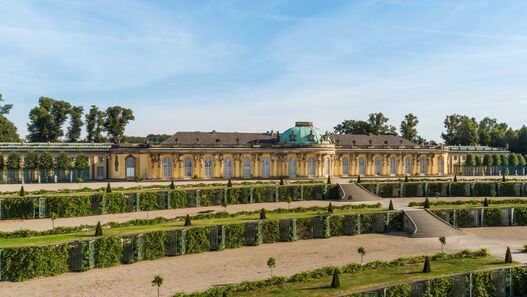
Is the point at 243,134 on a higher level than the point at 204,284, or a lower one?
higher

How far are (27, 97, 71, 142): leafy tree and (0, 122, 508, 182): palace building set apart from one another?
16.5 meters

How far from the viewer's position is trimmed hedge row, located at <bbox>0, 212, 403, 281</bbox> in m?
25.7

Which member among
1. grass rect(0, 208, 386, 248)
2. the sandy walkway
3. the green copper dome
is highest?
the green copper dome

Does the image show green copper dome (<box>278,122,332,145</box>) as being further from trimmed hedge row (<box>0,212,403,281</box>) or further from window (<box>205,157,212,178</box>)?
trimmed hedge row (<box>0,212,403,281</box>)

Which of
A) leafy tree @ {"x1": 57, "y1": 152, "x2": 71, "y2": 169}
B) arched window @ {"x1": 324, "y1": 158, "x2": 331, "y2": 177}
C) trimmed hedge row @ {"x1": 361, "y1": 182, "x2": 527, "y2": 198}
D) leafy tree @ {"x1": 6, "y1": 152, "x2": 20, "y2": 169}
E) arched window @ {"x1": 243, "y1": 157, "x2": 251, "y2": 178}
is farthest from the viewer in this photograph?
arched window @ {"x1": 324, "y1": 158, "x2": 331, "y2": 177}

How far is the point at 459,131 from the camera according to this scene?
113 metres

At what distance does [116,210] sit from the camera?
44.7 m

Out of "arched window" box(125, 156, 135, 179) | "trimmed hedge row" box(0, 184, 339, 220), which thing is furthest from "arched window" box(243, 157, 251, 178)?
"trimmed hedge row" box(0, 184, 339, 220)

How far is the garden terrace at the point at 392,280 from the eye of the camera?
21.2 metres

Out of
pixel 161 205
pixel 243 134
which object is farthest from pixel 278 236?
pixel 243 134

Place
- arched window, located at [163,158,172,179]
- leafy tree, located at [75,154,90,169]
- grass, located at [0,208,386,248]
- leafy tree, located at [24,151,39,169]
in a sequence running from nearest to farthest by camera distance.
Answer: grass, located at [0,208,386,248] < leafy tree, located at [24,151,39,169] < leafy tree, located at [75,154,90,169] < arched window, located at [163,158,172,179]

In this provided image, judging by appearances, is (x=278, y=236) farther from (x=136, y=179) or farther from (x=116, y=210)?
(x=136, y=179)

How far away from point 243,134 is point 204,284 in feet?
179

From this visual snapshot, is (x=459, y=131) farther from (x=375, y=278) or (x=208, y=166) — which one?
(x=375, y=278)
